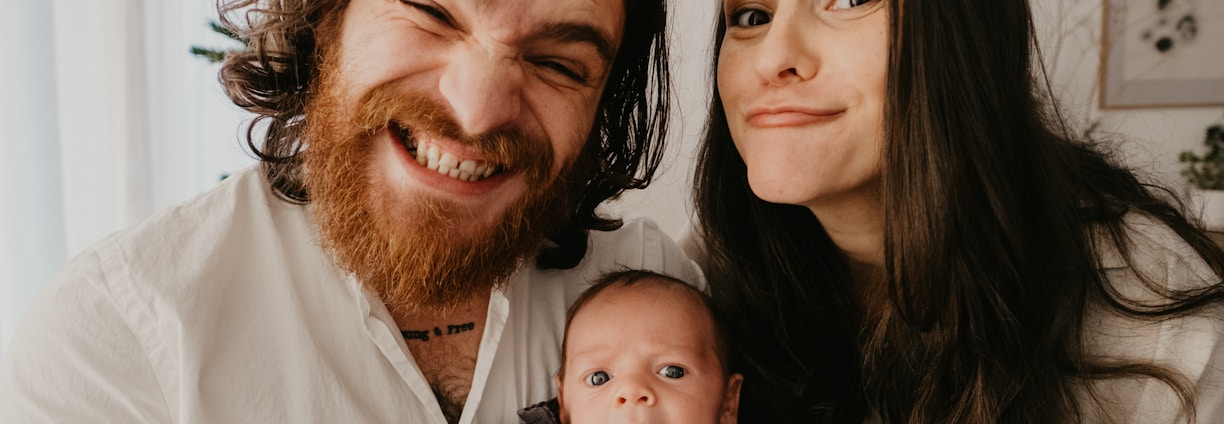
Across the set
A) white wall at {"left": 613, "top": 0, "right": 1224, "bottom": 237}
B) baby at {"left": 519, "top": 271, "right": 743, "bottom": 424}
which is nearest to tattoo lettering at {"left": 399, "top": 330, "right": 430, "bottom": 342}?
baby at {"left": 519, "top": 271, "right": 743, "bottom": 424}

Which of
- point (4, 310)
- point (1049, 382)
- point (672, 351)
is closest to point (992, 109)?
point (1049, 382)

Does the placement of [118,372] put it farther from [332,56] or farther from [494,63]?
[494,63]

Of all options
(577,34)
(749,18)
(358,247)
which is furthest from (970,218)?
(358,247)

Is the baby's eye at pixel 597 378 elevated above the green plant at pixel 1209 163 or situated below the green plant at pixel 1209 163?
below

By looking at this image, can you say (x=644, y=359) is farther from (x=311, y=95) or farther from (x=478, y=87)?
(x=311, y=95)

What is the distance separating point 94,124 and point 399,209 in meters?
1.91

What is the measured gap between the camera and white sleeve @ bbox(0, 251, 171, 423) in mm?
1327

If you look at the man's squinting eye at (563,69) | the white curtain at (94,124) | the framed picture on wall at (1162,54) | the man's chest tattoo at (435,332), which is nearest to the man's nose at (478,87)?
the man's squinting eye at (563,69)

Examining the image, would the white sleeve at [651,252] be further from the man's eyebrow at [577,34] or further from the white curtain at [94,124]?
the white curtain at [94,124]

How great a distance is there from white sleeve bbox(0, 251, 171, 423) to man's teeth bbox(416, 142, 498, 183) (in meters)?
0.57

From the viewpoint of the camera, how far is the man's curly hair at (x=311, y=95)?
172 cm

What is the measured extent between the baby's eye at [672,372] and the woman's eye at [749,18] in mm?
694

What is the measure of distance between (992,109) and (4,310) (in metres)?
2.86

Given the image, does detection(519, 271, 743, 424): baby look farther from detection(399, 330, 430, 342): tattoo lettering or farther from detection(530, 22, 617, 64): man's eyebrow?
detection(530, 22, 617, 64): man's eyebrow
